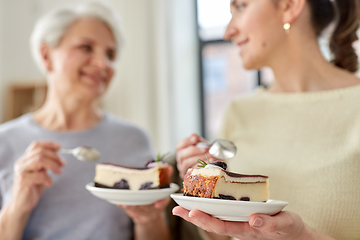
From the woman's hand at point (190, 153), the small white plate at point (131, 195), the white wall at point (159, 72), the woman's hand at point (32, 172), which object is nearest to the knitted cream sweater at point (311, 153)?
the woman's hand at point (190, 153)

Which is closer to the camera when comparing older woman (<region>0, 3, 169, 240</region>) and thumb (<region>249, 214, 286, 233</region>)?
thumb (<region>249, 214, 286, 233</region>)

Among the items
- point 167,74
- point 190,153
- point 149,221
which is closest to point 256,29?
point 190,153

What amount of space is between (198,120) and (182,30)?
37.2 inches

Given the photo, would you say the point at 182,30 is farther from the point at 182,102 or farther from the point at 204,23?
the point at 182,102

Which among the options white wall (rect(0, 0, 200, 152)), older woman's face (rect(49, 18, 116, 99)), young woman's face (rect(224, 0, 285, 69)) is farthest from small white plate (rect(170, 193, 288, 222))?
white wall (rect(0, 0, 200, 152))

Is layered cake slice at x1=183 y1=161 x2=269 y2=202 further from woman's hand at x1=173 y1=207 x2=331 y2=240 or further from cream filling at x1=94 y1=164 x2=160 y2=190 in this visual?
cream filling at x1=94 y1=164 x2=160 y2=190

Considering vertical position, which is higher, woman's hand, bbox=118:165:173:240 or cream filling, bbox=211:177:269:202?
cream filling, bbox=211:177:269:202

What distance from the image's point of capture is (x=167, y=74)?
11.2 feet

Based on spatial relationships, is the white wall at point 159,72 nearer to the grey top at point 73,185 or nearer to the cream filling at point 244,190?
the grey top at point 73,185

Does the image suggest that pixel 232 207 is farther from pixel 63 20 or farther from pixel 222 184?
pixel 63 20

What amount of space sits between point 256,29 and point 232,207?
2.12 feet

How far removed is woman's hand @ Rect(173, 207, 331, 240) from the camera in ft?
2.08

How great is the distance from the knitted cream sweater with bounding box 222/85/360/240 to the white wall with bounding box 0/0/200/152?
218 cm

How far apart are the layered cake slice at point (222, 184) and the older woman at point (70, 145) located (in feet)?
1.33
